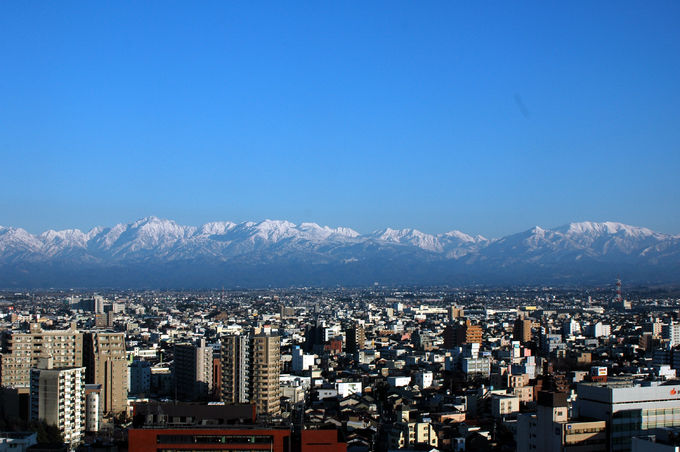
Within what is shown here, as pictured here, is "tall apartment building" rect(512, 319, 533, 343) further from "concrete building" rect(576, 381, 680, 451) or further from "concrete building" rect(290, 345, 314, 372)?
"concrete building" rect(576, 381, 680, 451)

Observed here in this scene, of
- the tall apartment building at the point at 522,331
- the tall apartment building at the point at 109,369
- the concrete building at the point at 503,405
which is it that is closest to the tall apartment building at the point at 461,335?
the tall apartment building at the point at 522,331

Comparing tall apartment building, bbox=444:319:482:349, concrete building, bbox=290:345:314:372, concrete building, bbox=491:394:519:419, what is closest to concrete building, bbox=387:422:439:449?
concrete building, bbox=491:394:519:419

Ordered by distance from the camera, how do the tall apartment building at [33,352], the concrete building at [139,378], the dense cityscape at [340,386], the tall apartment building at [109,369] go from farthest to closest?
the concrete building at [139,378] → the tall apartment building at [33,352] → the tall apartment building at [109,369] → the dense cityscape at [340,386]

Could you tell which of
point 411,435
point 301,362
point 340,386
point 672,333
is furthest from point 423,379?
point 672,333

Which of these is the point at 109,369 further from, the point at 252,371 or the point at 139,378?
the point at 139,378

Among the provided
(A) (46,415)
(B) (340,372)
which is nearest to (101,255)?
(B) (340,372)

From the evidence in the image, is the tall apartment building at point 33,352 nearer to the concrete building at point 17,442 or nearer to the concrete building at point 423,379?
the concrete building at point 17,442

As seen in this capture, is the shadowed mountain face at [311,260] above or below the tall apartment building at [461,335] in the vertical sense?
above
